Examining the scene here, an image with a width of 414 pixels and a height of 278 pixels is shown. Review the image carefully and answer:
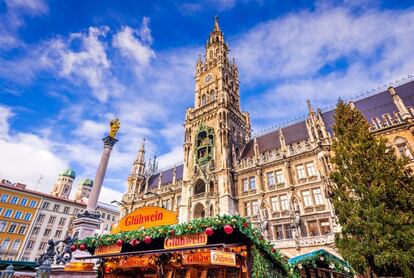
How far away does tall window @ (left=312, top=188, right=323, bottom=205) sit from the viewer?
22.5 m

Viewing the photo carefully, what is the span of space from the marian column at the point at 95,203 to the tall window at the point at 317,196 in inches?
798

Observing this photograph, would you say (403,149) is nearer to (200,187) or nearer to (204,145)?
(204,145)

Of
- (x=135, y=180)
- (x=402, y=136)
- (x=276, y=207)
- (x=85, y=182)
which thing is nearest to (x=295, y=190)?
(x=276, y=207)

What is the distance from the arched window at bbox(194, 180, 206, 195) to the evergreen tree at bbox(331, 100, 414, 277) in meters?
18.2

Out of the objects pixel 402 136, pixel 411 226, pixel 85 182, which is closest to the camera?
pixel 411 226

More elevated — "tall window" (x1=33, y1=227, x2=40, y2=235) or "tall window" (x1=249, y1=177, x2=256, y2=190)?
"tall window" (x1=249, y1=177, x2=256, y2=190)

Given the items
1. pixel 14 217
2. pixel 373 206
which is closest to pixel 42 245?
pixel 14 217

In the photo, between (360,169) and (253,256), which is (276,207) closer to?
(360,169)

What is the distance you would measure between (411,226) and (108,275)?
605 inches

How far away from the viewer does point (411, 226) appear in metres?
10.9

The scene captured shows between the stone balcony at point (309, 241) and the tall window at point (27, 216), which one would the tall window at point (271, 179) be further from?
the tall window at point (27, 216)

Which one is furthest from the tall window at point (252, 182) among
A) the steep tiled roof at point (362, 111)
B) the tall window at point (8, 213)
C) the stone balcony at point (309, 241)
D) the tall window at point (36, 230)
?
the tall window at point (8, 213)

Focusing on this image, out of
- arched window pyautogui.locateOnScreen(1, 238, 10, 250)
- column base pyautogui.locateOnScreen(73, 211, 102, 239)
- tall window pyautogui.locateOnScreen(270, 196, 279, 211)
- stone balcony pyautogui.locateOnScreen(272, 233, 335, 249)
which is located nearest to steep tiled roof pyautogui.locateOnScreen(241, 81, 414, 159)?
tall window pyautogui.locateOnScreen(270, 196, 279, 211)

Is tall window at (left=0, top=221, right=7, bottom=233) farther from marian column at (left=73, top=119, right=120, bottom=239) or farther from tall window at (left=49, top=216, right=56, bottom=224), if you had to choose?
marian column at (left=73, top=119, right=120, bottom=239)
